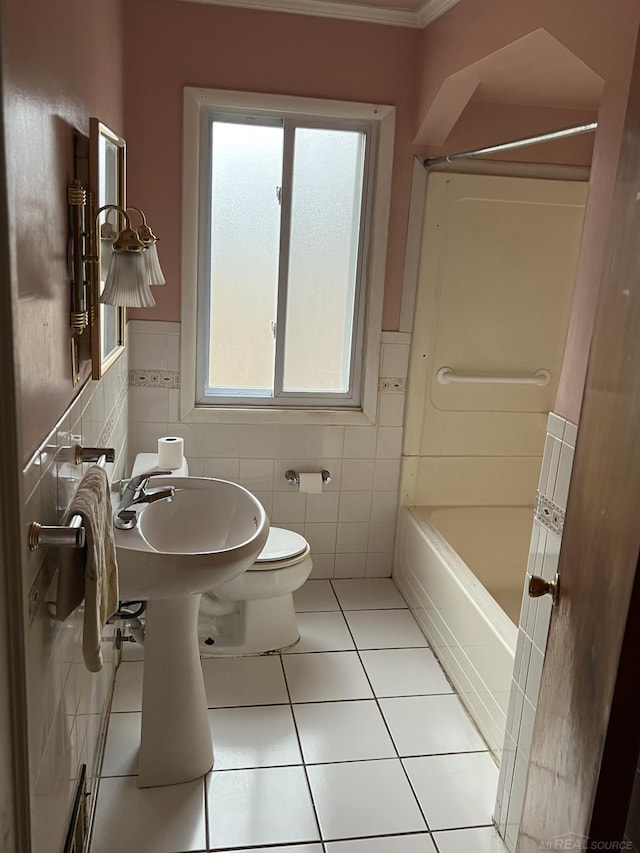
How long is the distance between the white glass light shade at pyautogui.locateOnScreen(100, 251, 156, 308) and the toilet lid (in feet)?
3.90

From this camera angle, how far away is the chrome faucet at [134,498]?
1979 mm

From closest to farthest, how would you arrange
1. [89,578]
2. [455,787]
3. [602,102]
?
[89,578], [602,102], [455,787]

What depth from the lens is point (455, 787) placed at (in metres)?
2.23

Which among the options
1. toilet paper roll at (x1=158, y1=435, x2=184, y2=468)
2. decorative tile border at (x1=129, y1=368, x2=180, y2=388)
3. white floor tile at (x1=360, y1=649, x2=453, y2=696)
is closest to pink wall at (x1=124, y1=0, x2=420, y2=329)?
decorative tile border at (x1=129, y1=368, x2=180, y2=388)

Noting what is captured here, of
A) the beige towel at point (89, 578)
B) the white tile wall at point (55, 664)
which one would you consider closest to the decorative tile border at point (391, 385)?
the white tile wall at point (55, 664)

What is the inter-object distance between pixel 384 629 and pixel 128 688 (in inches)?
43.6

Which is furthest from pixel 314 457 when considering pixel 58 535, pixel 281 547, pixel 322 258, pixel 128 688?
pixel 58 535

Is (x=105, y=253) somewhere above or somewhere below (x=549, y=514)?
above

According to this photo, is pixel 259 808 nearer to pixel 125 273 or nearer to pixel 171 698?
pixel 171 698

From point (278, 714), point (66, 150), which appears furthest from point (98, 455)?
point (278, 714)

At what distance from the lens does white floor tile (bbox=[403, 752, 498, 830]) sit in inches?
83.4

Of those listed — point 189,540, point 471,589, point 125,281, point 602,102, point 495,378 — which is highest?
point 602,102

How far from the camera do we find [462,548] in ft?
11.3

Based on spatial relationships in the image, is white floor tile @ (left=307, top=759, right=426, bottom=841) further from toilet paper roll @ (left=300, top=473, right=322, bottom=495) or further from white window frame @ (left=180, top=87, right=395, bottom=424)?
white window frame @ (left=180, top=87, right=395, bottom=424)
